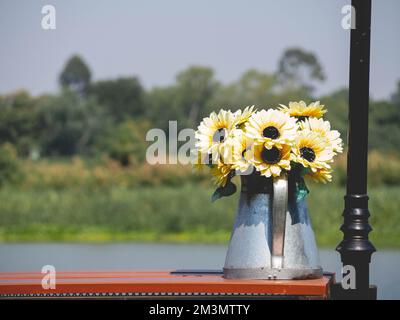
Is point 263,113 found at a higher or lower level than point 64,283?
higher

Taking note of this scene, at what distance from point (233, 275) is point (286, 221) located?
25 centimetres

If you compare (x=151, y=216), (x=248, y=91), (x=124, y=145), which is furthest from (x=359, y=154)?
(x=248, y=91)

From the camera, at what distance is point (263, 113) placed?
3701 mm

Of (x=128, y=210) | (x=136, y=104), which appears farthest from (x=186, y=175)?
(x=136, y=104)

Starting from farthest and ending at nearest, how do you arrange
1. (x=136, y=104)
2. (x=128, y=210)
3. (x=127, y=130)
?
(x=136, y=104) < (x=127, y=130) < (x=128, y=210)

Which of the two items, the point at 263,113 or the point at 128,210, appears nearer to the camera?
the point at 263,113

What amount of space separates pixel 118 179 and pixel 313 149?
1378 centimetres

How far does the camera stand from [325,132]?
3.84 metres

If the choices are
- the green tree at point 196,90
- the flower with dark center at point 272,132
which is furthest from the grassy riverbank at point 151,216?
the flower with dark center at point 272,132

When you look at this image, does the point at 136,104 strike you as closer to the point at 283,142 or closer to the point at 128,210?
the point at 128,210

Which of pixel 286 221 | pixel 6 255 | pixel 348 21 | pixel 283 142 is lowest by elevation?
pixel 6 255

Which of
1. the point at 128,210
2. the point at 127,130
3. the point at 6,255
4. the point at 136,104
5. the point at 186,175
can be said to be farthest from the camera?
the point at 136,104

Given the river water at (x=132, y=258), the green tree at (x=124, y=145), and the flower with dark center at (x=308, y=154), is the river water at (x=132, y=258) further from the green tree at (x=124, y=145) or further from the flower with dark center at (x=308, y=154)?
the green tree at (x=124, y=145)

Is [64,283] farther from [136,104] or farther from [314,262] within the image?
[136,104]
